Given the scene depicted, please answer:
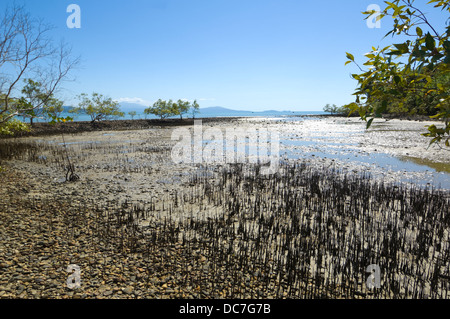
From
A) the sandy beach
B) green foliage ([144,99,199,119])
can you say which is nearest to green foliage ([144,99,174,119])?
green foliage ([144,99,199,119])

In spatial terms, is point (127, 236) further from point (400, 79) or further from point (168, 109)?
point (168, 109)

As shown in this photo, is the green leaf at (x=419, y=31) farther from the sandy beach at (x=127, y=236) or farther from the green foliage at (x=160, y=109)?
the green foliage at (x=160, y=109)

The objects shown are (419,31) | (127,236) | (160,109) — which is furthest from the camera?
(160,109)

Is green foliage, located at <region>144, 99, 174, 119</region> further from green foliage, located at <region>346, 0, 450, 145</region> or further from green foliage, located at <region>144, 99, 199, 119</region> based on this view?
green foliage, located at <region>346, 0, 450, 145</region>

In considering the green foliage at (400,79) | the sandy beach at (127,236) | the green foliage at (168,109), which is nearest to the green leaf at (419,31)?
the green foliage at (400,79)

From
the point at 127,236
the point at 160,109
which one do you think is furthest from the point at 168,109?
the point at 127,236

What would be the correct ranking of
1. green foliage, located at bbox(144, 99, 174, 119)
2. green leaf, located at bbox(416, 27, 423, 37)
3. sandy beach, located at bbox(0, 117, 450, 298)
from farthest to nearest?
1. green foliage, located at bbox(144, 99, 174, 119)
2. sandy beach, located at bbox(0, 117, 450, 298)
3. green leaf, located at bbox(416, 27, 423, 37)

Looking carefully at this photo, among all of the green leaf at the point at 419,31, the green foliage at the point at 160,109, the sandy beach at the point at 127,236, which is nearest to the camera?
the green leaf at the point at 419,31

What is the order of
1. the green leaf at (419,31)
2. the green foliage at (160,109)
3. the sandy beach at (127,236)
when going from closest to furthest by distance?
1. the green leaf at (419,31)
2. the sandy beach at (127,236)
3. the green foliage at (160,109)

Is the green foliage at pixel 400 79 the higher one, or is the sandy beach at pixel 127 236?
the green foliage at pixel 400 79

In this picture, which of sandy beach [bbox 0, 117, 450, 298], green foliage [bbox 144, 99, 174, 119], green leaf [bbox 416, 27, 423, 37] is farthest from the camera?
green foliage [bbox 144, 99, 174, 119]

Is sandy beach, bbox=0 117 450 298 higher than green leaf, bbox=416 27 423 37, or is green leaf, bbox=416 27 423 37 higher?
green leaf, bbox=416 27 423 37

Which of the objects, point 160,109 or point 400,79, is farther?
point 160,109
